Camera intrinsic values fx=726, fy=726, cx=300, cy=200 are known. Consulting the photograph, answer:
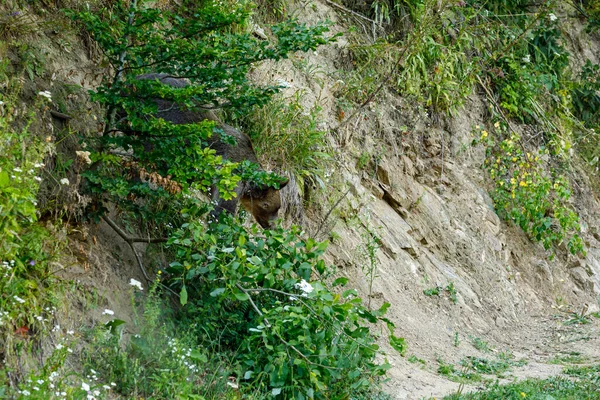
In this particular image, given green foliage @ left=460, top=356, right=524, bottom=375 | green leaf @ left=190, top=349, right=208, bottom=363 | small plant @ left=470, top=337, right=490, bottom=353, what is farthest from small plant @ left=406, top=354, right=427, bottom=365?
green leaf @ left=190, top=349, right=208, bottom=363

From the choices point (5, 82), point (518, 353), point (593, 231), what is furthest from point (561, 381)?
point (593, 231)

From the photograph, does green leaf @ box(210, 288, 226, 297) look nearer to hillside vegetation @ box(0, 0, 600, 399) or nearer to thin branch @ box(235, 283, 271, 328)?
hillside vegetation @ box(0, 0, 600, 399)

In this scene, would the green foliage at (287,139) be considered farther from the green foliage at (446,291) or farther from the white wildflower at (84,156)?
the white wildflower at (84,156)

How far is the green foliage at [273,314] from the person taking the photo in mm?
5098

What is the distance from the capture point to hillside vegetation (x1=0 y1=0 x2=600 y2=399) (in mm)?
4707

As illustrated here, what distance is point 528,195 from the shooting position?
467 inches

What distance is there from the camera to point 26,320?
4.35 m

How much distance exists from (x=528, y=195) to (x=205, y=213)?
726 centimetres

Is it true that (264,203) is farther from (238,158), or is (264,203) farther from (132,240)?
(132,240)

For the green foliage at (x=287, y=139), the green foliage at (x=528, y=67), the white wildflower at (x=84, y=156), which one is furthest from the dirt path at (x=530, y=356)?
the green foliage at (x=528, y=67)

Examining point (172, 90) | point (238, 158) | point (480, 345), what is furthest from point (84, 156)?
point (480, 345)

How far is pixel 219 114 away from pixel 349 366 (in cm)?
379

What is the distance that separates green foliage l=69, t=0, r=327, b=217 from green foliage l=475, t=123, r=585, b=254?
6901mm

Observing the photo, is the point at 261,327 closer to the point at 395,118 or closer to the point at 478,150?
the point at 395,118
